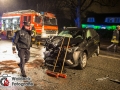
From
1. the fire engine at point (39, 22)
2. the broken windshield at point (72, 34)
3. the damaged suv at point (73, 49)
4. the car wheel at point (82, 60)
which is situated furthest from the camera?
the fire engine at point (39, 22)

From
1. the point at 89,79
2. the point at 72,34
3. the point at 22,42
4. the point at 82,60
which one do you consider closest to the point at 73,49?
the point at 82,60

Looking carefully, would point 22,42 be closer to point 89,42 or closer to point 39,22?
point 89,42

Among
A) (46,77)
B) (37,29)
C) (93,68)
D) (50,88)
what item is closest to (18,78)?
(46,77)

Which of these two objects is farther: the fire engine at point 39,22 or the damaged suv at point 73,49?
the fire engine at point 39,22

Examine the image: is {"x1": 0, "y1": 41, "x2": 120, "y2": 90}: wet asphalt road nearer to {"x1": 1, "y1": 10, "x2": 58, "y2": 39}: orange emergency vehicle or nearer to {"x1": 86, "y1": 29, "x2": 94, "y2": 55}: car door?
{"x1": 86, "y1": 29, "x2": 94, "y2": 55}: car door

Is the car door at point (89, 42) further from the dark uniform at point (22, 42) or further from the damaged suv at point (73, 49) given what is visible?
the dark uniform at point (22, 42)

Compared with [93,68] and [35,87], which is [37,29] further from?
[35,87]

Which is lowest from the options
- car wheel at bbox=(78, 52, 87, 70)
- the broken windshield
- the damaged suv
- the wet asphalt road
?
the wet asphalt road

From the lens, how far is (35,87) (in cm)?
463

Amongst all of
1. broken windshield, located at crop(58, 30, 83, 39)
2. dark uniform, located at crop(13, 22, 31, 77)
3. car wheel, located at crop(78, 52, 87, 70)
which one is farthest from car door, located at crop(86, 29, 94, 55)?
dark uniform, located at crop(13, 22, 31, 77)

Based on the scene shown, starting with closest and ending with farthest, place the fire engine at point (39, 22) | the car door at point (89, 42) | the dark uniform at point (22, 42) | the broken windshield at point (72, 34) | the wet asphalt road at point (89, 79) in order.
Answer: the wet asphalt road at point (89, 79)
the dark uniform at point (22, 42)
the car door at point (89, 42)
the broken windshield at point (72, 34)
the fire engine at point (39, 22)

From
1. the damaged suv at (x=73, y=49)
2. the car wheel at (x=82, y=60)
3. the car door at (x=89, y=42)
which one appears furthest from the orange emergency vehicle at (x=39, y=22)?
the car wheel at (x=82, y=60)

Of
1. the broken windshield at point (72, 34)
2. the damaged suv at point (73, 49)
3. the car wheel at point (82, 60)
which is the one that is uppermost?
the broken windshield at point (72, 34)

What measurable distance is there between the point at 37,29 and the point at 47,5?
1366cm
